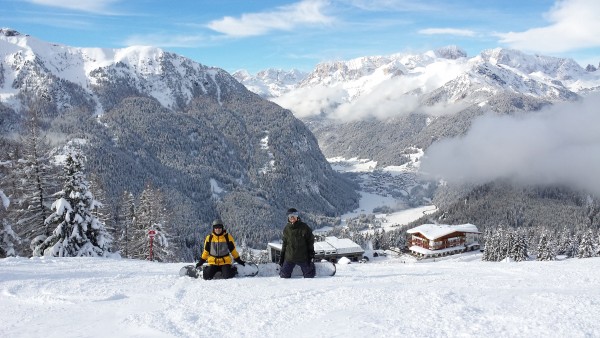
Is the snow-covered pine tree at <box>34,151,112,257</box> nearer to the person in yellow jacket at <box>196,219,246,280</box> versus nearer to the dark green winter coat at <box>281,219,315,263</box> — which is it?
the person in yellow jacket at <box>196,219,246,280</box>

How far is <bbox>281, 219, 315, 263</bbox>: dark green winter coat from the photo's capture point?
44.1ft

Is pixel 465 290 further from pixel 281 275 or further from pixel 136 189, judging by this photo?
pixel 136 189

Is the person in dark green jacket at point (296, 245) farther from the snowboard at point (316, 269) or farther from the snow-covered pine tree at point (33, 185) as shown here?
the snow-covered pine tree at point (33, 185)

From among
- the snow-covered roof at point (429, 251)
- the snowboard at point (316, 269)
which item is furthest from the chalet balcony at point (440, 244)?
the snowboard at point (316, 269)

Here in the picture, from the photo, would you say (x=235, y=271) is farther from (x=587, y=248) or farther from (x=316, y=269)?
(x=587, y=248)

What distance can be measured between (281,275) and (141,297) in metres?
4.36

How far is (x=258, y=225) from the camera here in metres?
157

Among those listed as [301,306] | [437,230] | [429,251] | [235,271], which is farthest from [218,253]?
[437,230]

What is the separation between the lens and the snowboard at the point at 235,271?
13406 mm

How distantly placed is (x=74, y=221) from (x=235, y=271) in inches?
767

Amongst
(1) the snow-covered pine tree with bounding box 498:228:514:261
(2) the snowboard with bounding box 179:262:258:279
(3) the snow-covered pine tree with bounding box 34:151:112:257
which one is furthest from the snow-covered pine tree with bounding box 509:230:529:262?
(2) the snowboard with bounding box 179:262:258:279

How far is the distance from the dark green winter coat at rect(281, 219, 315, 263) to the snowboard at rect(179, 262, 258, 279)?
1.36 m

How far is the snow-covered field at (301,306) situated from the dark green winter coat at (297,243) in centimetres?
97

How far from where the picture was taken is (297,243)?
13.4m
